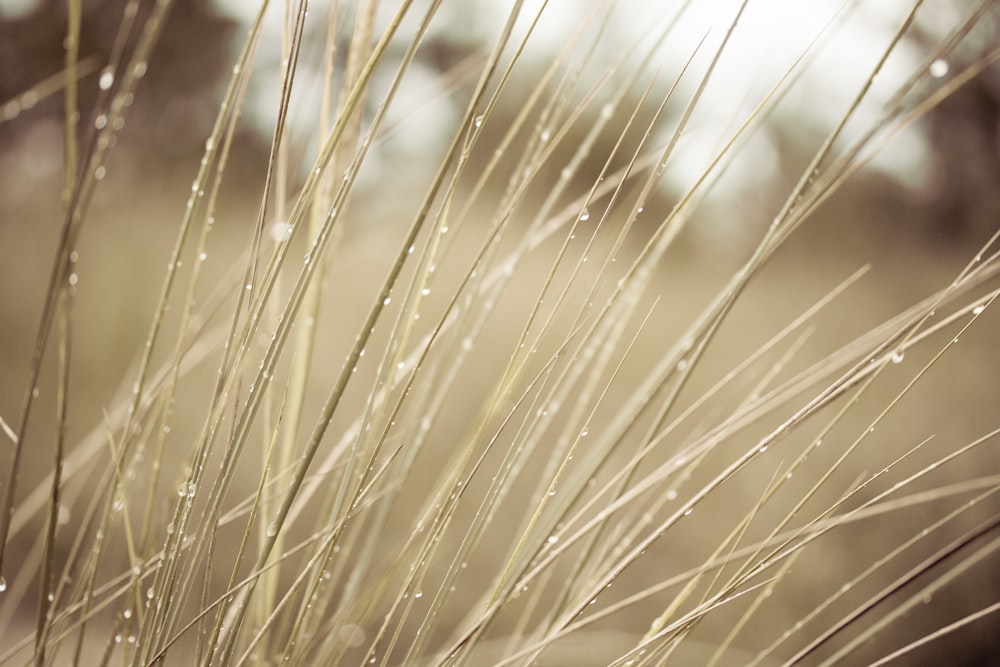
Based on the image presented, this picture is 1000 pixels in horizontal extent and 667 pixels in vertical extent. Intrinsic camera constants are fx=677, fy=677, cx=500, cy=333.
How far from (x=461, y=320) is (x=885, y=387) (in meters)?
1.64

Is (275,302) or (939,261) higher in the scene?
(939,261)

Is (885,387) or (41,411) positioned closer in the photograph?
(885,387)

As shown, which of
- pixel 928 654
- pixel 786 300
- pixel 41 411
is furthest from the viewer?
pixel 41 411

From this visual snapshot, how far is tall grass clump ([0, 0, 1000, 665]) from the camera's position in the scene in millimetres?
376

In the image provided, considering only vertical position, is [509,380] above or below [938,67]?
below

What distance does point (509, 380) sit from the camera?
0.44 metres

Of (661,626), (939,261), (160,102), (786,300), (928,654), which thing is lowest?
(928,654)

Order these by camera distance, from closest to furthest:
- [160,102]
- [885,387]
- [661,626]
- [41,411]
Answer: [661,626] < [885,387] < [41,411] < [160,102]

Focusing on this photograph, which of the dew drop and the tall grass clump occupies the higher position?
the dew drop

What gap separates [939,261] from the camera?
1.85 meters

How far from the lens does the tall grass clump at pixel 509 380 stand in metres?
0.38

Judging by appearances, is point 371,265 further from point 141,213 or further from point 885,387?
point 885,387

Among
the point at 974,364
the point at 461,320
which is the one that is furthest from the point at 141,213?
the point at 974,364

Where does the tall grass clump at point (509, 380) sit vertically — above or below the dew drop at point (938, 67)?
below
